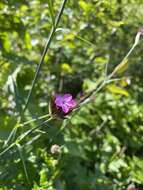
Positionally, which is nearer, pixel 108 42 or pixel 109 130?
pixel 109 130

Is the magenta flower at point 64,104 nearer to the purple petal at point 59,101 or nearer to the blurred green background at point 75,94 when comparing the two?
the purple petal at point 59,101

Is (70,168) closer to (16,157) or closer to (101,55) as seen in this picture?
(16,157)

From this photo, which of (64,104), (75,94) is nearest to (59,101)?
(64,104)

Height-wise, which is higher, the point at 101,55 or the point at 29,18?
the point at 29,18

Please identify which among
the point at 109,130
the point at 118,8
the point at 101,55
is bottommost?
the point at 109,130

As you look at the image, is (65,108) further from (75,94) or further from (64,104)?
(75,94)

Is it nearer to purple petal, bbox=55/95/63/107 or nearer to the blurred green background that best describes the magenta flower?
purple petal, bbox=55/95/63/107

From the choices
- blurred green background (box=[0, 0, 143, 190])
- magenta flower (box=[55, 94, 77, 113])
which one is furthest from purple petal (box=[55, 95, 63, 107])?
blurred green background (box=[0, 0, 143, 190])

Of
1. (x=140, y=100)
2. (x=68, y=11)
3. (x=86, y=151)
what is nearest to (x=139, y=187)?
(x=86, y=151)
